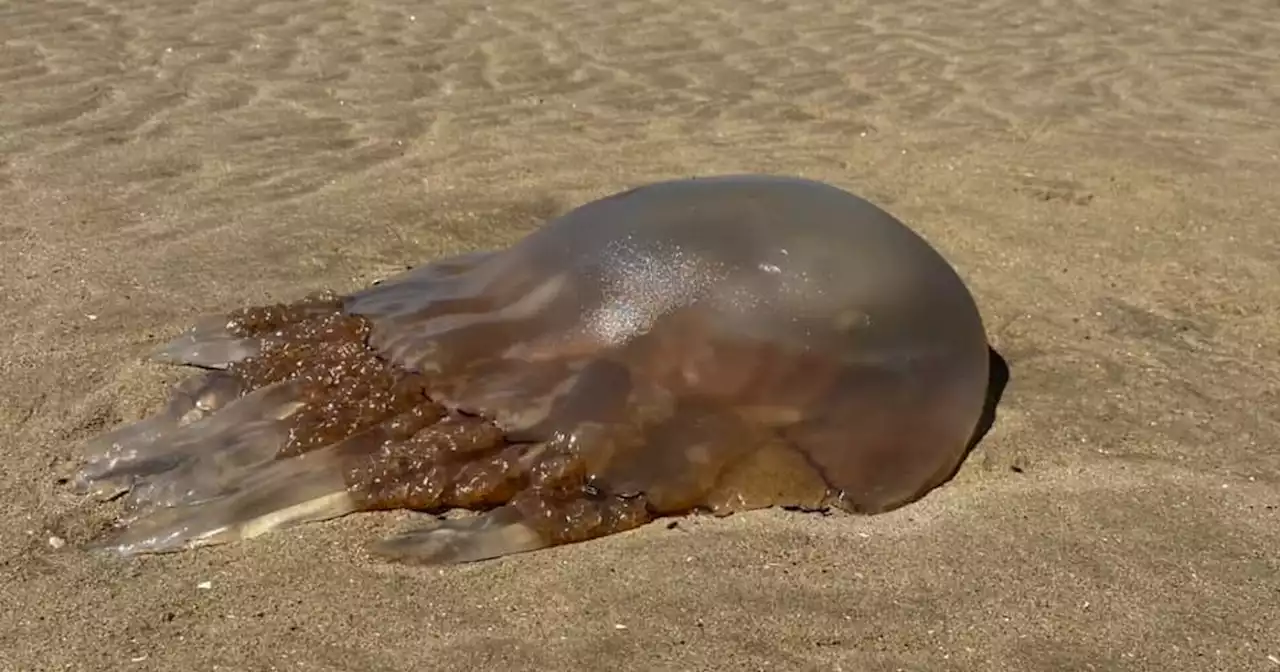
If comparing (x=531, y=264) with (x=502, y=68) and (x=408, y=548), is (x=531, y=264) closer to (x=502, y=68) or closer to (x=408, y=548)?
(x=408, y=548)

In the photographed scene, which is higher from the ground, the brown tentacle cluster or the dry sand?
the brown tentacle cluster

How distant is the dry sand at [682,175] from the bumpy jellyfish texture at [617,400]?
0.09 m

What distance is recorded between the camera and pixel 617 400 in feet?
9.29

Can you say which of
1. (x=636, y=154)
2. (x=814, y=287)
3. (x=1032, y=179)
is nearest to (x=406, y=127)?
(x=636, y=154)

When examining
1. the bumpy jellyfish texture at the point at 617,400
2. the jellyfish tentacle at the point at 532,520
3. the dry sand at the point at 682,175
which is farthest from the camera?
the bumpy jellyfish texture at the point at 617,400

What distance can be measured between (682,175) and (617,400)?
253 cm

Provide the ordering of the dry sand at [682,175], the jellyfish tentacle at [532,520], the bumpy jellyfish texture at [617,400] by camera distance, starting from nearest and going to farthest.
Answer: the dry sand at [682,175] < the jellyfish tentacle at [532,520] < the bumpy jellyfish texture at [617,400]

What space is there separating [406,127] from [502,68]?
1116 mm

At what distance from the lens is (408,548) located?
8.71ft

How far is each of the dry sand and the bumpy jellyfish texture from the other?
92 millimetres

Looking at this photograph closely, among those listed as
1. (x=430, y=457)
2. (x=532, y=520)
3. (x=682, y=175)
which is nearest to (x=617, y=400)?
(x=532, y=520)

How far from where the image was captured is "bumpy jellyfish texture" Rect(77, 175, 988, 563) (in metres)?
2.76

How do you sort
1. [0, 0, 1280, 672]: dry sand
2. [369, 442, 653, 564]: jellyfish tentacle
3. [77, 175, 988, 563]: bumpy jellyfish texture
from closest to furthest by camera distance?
[0, 0, 1280, 672]: dry sand, [369, 442, 653, 564]: jellyfish tentacle, [77, 175, 988, 563]: bumpy jellyfish texture

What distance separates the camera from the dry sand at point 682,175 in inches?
97.3
